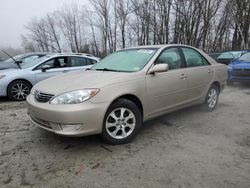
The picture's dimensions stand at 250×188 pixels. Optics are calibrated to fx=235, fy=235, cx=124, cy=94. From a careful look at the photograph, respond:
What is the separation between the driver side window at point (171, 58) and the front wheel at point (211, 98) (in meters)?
1.26

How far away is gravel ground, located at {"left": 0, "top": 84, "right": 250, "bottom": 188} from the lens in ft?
8.56

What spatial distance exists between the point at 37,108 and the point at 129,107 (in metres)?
1.31

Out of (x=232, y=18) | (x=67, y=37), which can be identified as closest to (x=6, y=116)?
(x=232, y=18)

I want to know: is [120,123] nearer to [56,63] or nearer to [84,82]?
[84,82]

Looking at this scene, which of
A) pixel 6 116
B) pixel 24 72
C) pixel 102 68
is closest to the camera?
pixel 102 68

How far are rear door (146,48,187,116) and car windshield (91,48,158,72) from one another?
0.22 metres

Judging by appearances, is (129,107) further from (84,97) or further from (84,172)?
(84,172)

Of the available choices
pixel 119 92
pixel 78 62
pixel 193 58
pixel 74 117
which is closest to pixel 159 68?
pixel 119 92

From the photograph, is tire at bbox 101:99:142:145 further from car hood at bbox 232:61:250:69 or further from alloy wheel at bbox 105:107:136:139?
car hood at bbox 232:61:250:69

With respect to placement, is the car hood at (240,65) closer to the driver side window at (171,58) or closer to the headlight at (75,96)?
the driver side window at (171,58)

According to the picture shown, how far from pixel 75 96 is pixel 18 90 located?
172 inches

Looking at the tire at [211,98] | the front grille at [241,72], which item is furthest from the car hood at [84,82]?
the front grille at [241,72]

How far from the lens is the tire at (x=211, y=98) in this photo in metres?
5.20

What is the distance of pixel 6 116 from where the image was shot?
5082 mm
